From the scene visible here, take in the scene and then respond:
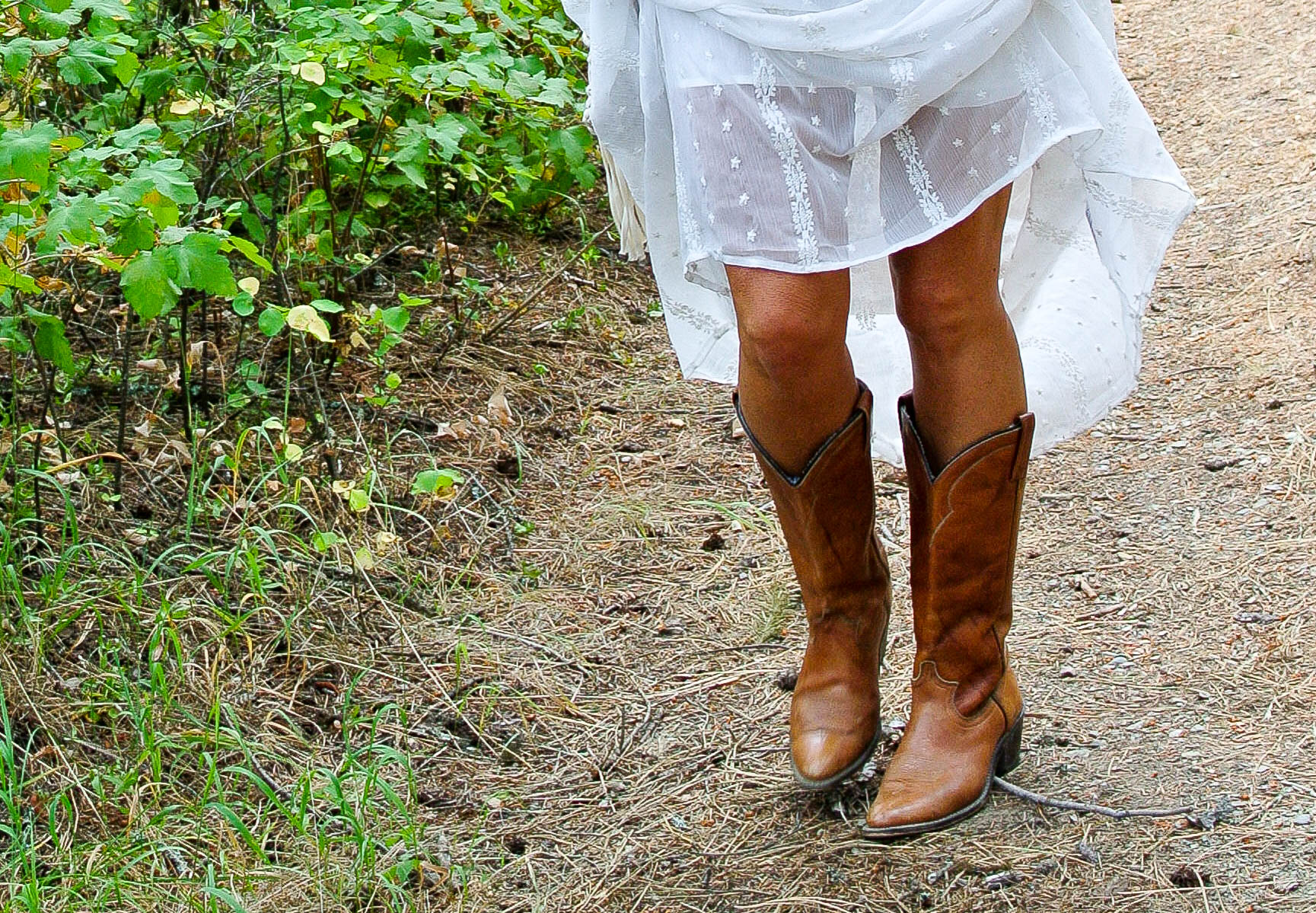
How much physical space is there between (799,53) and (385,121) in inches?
66.3

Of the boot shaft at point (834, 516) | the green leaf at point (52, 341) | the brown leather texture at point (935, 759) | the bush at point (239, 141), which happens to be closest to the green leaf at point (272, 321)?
the bush at point (239, 141)

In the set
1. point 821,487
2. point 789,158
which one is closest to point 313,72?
point 789,158

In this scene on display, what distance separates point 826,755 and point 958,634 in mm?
261

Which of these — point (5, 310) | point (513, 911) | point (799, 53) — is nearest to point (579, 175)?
point (5, 310)

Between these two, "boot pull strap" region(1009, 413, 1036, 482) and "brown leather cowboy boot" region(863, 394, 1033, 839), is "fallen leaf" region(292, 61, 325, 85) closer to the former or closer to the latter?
"brown leather cowboy boot" region(863, 394, 1033, 839)

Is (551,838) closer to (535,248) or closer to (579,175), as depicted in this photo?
(579,175)

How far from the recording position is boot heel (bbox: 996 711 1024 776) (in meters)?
1.95

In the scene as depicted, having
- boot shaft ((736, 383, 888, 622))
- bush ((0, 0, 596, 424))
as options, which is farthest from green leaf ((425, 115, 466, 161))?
boot shaft ((736, 383, 888, 622))

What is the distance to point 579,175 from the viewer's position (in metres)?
3.33

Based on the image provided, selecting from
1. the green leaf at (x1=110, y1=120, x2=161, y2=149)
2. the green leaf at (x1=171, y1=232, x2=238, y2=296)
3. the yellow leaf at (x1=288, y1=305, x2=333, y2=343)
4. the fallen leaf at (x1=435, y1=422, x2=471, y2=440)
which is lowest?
the fallen leaf at (x1=435, y1=422, x2=471, y2=440)

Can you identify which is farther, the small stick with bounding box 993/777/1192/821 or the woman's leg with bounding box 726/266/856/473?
the small stick with bounding box 993/777/1192/821

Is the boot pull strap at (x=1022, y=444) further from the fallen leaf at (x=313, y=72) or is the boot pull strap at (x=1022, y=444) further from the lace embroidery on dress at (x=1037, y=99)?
the fallen leaf at (x=313, y=72)

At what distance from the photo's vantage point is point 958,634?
1.87 m

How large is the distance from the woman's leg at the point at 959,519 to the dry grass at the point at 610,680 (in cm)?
9
